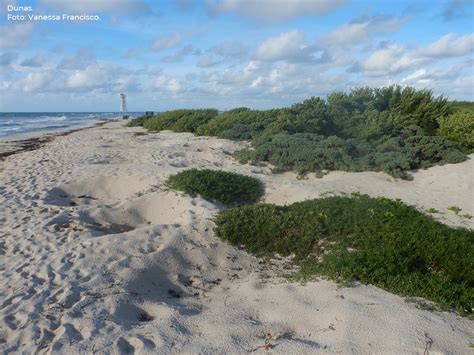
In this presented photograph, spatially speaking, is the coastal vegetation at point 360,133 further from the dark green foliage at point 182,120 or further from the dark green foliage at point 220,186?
the dark green foliage at point 182,120

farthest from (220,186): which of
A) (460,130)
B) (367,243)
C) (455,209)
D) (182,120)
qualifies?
(182,120)

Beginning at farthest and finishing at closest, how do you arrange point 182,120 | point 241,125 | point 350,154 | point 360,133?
point 182,120 → point 241,125 → point 360,133 → point 350,154

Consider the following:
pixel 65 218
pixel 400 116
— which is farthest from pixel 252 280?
pixel 400 116

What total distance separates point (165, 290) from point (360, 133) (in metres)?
9.55

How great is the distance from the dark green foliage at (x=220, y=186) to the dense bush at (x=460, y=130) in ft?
23.4

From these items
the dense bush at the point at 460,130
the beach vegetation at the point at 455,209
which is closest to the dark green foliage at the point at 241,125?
the dense bush at the point at 460,130

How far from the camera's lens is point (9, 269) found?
16.0 feet

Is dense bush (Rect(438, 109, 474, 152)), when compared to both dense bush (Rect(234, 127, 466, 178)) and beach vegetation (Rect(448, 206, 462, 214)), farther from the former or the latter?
beach vegetation (Rect(448, 206, 462, 214))

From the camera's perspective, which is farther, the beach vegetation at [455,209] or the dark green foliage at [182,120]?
the dark green foliage at [182,120]

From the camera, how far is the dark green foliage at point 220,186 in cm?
785

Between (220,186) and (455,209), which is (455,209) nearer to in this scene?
(455,209)

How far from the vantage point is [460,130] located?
41.0 ft

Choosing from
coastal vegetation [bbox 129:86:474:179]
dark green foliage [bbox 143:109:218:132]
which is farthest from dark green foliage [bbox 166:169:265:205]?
dark green foliage [bbox 143:109:218:132]

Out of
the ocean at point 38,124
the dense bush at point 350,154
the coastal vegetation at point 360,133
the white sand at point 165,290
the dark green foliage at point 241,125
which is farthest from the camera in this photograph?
the ocean at point 38,124
